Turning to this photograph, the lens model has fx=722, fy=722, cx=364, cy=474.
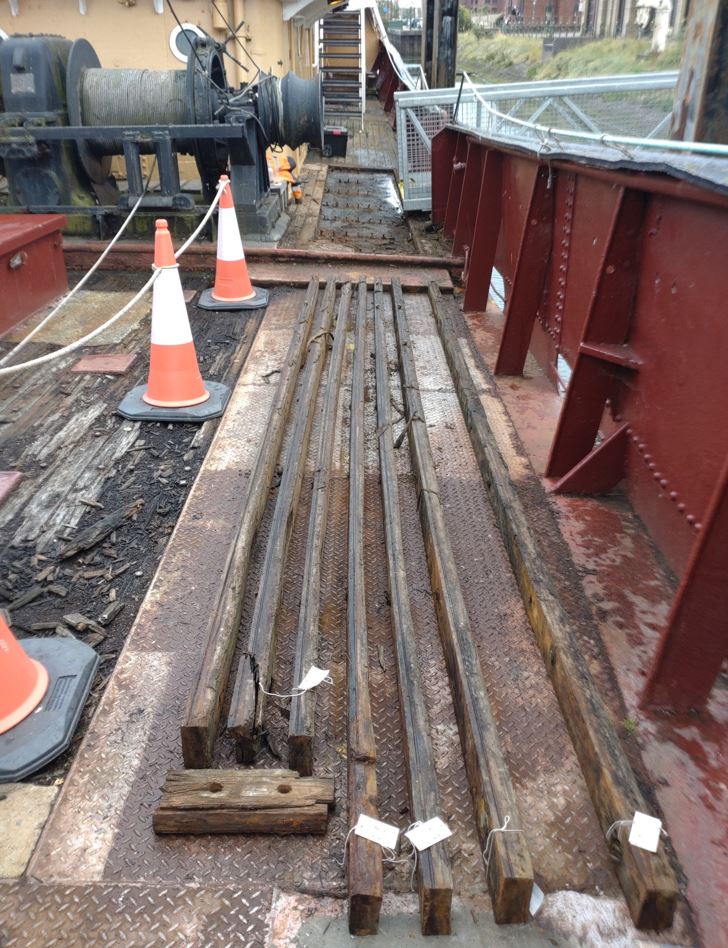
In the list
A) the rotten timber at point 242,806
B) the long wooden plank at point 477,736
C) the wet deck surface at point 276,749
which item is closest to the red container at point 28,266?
the wet deck surface at point 276,749

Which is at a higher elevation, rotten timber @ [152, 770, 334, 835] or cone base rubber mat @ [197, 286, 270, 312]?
cone base rubber mat @ [197, 286, 270, 312]

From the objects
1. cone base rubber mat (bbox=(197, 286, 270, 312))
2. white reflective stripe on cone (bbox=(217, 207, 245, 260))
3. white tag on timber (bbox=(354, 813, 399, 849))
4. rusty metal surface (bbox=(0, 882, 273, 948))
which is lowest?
rusty metal surface (bbox=(0, 882, 273, 948))

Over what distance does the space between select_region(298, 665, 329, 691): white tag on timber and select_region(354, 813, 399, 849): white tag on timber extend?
449mm

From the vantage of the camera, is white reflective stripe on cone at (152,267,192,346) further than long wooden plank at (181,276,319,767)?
Yes

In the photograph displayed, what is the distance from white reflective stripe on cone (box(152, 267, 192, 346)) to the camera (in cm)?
402

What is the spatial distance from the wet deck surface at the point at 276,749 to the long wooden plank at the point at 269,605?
7 cm

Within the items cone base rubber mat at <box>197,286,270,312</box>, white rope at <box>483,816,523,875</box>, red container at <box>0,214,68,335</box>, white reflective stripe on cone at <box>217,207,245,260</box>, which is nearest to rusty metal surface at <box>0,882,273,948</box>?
white rope at <box>483,816,523,875</box>

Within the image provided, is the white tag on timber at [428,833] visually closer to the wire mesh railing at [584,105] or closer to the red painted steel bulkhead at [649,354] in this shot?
the red painted steel bulkhead at [649,354]

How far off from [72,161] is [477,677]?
766 centimetres

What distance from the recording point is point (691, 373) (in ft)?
7.89

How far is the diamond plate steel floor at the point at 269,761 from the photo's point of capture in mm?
1671

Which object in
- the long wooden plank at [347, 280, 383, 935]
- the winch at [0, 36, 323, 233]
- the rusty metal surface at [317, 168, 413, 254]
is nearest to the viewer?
the long wooden plank at [347, 280, 383, 935]

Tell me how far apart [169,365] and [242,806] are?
Answer: 289cm

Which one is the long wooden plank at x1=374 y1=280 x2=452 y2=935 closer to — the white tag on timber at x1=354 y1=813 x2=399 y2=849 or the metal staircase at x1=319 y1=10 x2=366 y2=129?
the white tag on timber at x1=354 y1=813 x2=399 y2=849
